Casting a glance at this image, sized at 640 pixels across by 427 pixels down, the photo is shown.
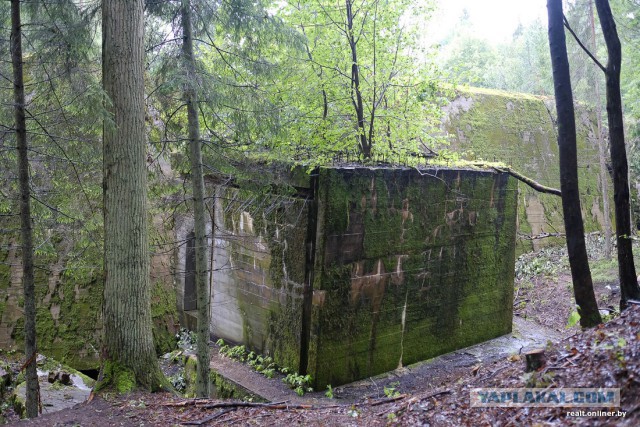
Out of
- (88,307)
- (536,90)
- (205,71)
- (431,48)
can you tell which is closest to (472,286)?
(431,48)

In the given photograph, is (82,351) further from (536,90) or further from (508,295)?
(536,90)

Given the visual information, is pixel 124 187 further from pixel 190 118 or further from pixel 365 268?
pixel 365 268

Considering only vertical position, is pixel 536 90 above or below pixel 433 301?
above

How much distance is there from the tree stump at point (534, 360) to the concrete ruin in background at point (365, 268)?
3.37 meters

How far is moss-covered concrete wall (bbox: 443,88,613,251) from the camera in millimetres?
17156

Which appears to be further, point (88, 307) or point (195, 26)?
point (88, 307)

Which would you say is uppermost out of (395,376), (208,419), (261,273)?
(261,273)

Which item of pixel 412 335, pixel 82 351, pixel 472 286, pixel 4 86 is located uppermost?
pixel 4 86

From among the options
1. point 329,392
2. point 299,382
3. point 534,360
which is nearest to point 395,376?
point 329,392

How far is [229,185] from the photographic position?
927 centimetres

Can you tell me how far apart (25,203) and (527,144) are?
54.3 ft

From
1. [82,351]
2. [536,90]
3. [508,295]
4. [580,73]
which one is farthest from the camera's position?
[536,90]

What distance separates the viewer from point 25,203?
6.27 meters

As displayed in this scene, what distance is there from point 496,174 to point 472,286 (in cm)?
223
